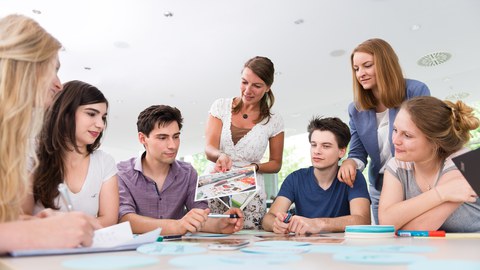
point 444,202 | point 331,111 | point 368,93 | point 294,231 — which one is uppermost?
point 331,111

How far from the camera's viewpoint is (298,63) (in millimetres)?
6375

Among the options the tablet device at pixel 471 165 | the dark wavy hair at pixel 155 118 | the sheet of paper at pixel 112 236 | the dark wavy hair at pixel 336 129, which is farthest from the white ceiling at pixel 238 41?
the tablet device at pixel 471 165

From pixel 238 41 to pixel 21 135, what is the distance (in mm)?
4915

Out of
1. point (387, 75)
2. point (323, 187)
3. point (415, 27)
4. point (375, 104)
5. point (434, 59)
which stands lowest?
point (323, 187)

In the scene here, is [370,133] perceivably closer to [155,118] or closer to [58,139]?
[155,118]

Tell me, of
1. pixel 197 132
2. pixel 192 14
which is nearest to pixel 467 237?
pixel 192 14

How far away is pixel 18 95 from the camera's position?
0.88 metres

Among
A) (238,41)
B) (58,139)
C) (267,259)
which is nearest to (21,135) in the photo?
(267,259)

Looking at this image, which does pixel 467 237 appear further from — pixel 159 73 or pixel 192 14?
pixel 159 73

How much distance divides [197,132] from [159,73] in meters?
4.43

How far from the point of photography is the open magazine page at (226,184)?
1601 millimetres

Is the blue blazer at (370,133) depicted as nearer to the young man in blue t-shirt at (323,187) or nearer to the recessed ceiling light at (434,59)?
the young man in blue t-shirt at (323,187)

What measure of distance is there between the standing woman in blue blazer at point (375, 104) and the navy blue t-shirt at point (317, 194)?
3.2 inches

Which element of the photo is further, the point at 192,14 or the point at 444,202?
the point at 192,14
